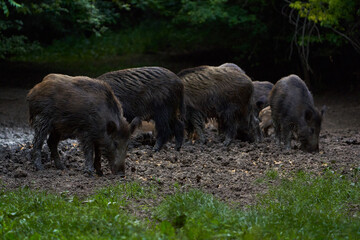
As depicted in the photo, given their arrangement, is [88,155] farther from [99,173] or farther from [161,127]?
[161,127]

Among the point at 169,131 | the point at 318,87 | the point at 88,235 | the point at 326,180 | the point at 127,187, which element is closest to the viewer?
the point at 88,235

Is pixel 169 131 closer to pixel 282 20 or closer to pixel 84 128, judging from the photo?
pixel 84 128

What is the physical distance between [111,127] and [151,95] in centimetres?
232

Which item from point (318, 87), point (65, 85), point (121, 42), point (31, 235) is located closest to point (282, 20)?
Result: point (318, 87)

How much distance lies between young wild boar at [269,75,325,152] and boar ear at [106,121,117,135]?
12.9 ft

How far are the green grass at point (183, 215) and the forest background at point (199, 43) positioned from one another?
8.74 m

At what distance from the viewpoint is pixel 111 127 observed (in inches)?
311

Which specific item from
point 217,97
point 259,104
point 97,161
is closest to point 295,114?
point 217,97

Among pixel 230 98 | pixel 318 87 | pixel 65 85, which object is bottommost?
pixel 318 87

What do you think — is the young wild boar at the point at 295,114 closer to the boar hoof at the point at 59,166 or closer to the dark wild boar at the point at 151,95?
the dark wild boar at the point at 151,95

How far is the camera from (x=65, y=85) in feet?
25.8

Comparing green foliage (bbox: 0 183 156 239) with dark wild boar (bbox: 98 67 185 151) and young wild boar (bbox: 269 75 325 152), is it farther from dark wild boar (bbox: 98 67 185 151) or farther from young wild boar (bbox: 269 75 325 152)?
young wild boar (bbox: 269 75 325 152)

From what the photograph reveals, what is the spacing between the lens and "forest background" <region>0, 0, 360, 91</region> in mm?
16844

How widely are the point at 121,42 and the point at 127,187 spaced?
53.8ft
